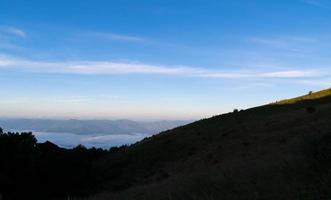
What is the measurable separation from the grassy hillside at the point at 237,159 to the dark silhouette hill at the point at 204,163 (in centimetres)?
3

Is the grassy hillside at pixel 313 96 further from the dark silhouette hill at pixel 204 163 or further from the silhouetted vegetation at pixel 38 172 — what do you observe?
the silhouetted vegetation at pixel 38 172

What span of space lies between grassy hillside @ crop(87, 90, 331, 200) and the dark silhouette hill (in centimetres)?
3

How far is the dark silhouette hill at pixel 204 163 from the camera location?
10.9 metres

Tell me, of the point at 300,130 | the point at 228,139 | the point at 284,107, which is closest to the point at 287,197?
the point at 300,130

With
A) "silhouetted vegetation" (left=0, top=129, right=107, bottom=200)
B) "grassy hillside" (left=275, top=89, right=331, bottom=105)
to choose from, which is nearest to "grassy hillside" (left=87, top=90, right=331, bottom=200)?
"grassy hillside" (left=275, top=89, right=331, bottom=105)

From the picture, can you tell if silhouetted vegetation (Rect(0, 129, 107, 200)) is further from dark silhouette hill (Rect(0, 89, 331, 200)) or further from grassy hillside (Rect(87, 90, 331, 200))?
grassy hillside (Rect(87, 90, 331, 200))

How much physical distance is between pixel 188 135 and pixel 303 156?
27.5 m

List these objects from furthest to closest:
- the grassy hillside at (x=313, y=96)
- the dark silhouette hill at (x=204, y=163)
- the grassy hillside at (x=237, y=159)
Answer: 1. the grassy hillside at (x=313, y=96)
2. the dark silhouette hill at (x=204, y=163)
3. the grassy hillside at (x=237, y=159)

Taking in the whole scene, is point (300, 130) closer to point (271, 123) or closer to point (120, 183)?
point (271, 123)

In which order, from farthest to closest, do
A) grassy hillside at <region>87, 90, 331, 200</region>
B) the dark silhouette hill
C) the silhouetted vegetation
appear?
the silhouetted vegetation
the dark silhouette hill
grassy hillside at <region>87, 90, 331, 200</region>

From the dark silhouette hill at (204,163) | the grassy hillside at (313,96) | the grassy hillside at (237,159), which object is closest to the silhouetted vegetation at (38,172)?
the dark silhouette hill at (204,163)

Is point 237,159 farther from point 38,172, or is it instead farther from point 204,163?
point 38,172

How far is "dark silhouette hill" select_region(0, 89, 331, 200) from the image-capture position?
10.9 m

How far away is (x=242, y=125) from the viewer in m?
38.6
